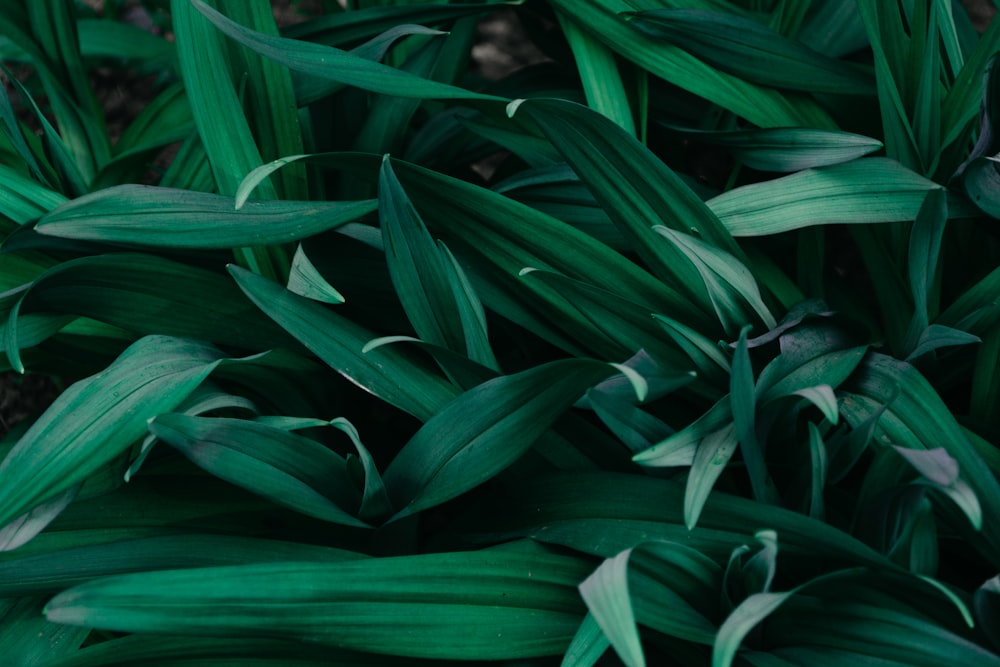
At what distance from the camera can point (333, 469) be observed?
0.77 meters

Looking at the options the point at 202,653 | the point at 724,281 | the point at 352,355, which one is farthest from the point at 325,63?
the point at 202,653

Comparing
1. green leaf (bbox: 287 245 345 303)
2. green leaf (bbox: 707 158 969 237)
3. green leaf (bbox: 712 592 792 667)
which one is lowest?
green leaf (bbox: 712 592 792 667)

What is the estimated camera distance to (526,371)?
2.26 ft

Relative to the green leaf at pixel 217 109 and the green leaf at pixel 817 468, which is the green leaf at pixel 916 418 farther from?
the green leaf at pixel 217 109

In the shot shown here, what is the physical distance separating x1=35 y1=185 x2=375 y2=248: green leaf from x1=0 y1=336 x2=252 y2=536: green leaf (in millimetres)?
99

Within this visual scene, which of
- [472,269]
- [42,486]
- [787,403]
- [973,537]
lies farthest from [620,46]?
[42,486]

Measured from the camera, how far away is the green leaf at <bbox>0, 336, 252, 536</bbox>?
0.69 m

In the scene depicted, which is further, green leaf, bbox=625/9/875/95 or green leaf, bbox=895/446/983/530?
green leaf, bbox=625/9/875/95

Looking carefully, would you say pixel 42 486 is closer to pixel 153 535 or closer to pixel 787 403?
pixel 153 535

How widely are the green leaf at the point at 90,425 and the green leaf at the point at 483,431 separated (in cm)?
17

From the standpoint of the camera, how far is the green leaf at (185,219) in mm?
790

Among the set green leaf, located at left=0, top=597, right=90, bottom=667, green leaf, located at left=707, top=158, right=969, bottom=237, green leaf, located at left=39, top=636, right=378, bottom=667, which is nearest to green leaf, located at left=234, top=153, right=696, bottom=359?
green leaf, located at left=707, top=158, right=969, bottom=237

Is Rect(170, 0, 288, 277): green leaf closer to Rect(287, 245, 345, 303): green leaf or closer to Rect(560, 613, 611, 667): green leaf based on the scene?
Rect(287, 245, 345, 303): green leaf

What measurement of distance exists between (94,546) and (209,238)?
25cm
